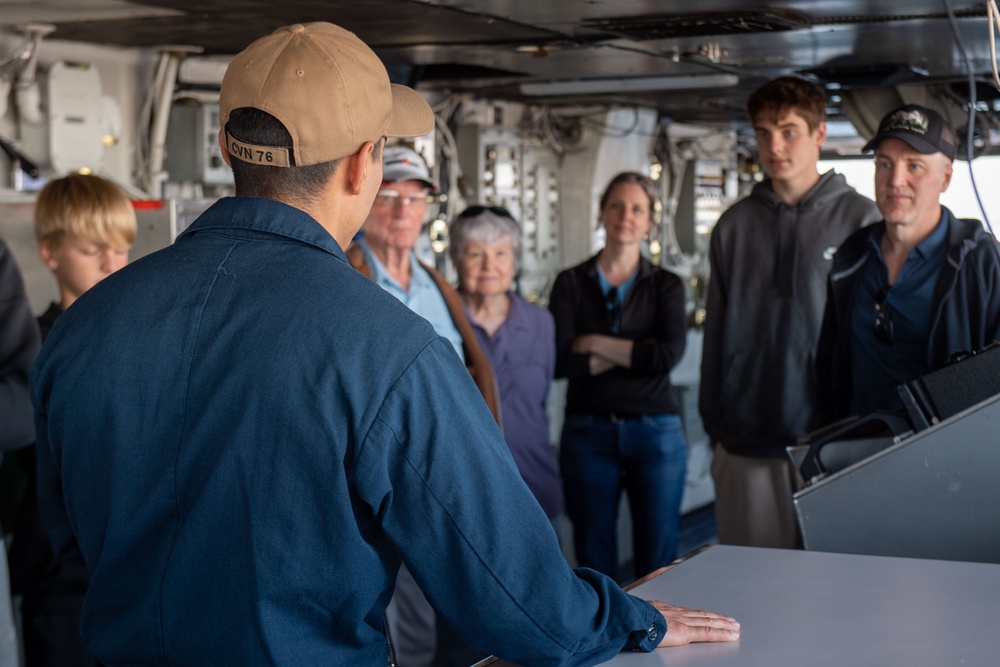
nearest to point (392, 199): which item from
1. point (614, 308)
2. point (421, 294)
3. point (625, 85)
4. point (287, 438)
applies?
point (421, 294)

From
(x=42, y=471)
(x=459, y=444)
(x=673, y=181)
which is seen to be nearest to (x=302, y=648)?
(x=459, y=444)

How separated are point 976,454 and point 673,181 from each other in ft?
15.6

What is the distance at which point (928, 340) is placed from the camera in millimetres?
2443

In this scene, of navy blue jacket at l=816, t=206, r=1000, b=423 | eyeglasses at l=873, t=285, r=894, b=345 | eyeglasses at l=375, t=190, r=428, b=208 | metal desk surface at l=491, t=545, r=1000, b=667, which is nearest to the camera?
metal desk surface at l=491, t=545, r=1000, b=667

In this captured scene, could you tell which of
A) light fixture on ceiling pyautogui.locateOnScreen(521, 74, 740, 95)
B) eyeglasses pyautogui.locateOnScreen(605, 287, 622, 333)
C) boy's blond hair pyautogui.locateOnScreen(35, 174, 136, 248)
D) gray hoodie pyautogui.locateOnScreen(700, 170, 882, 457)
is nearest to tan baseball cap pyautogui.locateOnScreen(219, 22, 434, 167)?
boy's blond hair pyautogui.locateOnScreen(35, 174, 136, 248)

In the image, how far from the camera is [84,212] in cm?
278

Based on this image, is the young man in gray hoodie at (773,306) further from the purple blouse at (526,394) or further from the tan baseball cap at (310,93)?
the tan baseball cap at (310,93)

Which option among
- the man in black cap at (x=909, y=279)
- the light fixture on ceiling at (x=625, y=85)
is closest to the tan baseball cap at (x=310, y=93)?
the man in black cap at (x=909, y=279)

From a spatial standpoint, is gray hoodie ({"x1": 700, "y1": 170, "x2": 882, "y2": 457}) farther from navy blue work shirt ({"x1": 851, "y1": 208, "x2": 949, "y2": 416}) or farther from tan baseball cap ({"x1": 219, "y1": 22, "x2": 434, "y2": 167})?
tan baseball cap ({"x1": 219, "y1": 22, "x2": 434, "y2": 167})

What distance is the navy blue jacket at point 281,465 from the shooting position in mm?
1183

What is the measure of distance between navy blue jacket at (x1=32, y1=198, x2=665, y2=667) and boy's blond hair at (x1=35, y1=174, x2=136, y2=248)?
1.58 m

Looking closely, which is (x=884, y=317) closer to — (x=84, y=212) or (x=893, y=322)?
(x=893, y=322)

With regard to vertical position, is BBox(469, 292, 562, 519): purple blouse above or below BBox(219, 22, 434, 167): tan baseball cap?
below

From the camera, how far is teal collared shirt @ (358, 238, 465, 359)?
2.84m
